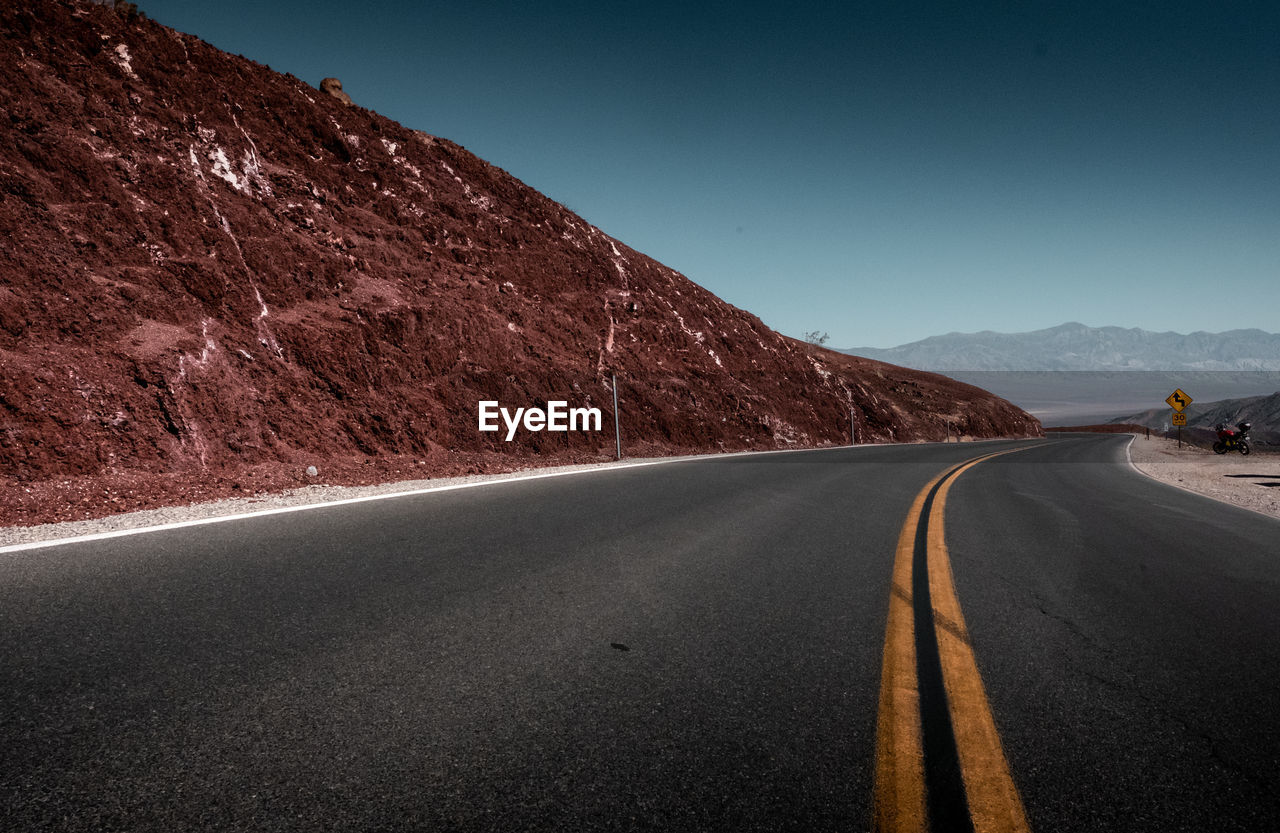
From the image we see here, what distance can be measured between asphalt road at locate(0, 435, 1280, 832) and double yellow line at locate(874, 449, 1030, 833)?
7 cm

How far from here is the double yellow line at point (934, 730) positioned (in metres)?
1.93

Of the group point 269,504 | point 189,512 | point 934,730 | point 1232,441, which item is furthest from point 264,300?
point 1232,441

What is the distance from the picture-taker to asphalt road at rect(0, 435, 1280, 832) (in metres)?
2.02

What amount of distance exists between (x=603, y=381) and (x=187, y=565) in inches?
721

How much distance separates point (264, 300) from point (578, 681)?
15351 mm

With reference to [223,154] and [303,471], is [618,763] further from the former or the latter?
[223,154]

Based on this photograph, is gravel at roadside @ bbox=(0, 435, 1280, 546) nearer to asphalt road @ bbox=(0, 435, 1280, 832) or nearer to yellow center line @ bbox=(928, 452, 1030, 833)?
asphalt road @ bbox=(0, 435, 1280, 832)

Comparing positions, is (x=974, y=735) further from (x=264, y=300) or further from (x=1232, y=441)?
(x=1232, y=441)

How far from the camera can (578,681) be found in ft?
9.53

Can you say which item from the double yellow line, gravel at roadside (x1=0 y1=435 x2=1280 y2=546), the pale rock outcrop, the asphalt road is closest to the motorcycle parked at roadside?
gravel at roadside (x1=0 y1=435 x2=1280 y2=546)

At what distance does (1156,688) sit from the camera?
2.88 metres

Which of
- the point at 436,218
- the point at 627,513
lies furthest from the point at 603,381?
the point at 627,513

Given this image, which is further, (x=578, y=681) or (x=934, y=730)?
(x=578, y=681)

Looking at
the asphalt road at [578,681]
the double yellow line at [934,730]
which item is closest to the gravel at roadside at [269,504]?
the asphalt road at [578,681]
